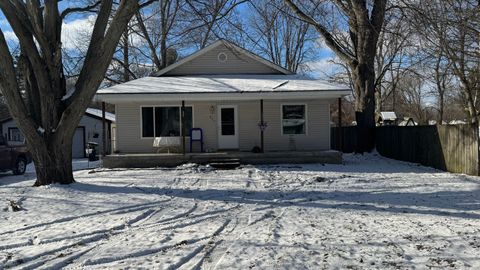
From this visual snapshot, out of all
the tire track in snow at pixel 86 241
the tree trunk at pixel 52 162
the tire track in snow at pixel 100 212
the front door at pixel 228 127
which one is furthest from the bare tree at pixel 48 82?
the front door at pixel 228 127

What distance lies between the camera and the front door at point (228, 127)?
19.0 metres

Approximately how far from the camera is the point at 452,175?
44.0 ft

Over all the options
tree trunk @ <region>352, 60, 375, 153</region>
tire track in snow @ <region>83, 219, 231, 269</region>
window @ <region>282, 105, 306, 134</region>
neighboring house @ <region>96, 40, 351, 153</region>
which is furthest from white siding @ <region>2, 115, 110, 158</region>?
tire track in snow @ <region>83, 219, 231, 269</region>

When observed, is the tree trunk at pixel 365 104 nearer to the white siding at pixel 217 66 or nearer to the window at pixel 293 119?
the white siding at pixel 217 66

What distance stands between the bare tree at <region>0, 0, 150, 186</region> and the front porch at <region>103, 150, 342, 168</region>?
5.42 meters

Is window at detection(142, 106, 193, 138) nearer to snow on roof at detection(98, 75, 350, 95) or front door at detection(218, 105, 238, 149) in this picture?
snow on roof at detection(98, 75, 350, 95)

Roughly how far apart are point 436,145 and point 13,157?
54.1 feet

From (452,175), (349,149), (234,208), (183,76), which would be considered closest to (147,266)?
(234,208)

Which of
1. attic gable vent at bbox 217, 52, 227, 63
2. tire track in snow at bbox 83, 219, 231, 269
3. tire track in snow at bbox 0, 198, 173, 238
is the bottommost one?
tire track in snow at bbox 83, 219, 231, 269

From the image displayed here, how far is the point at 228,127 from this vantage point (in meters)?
Result: 19.0

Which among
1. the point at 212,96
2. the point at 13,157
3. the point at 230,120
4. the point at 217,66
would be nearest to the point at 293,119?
the point at 230,120

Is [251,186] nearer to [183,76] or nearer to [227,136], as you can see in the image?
[227,136]

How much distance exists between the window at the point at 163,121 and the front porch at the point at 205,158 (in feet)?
6.63

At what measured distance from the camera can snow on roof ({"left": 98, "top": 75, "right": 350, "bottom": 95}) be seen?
1736 centimetres
